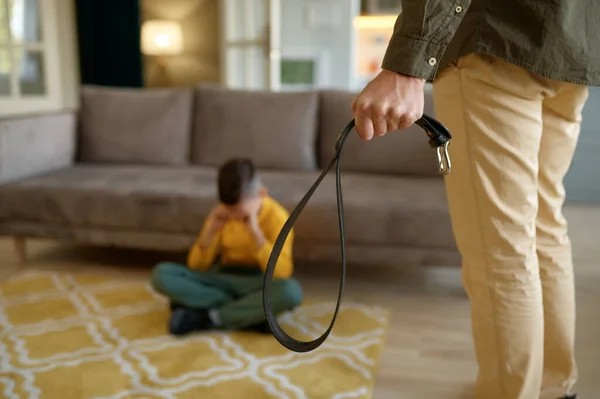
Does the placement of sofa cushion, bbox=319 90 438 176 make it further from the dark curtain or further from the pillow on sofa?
the dark curtain

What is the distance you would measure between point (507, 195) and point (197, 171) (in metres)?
1.76

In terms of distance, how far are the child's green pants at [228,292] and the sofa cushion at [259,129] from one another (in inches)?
32.9

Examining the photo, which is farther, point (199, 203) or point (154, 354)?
point (199, 203)

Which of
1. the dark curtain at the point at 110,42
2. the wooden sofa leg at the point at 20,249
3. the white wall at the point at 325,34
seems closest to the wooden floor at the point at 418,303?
the wooden sofa leg at the point at 20,249

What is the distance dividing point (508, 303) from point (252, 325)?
35.8 inches

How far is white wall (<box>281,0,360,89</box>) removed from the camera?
4828mm

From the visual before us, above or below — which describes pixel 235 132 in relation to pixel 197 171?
above

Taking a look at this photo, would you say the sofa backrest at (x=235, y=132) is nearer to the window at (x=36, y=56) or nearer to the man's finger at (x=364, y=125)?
the window at (x=36, y=56)

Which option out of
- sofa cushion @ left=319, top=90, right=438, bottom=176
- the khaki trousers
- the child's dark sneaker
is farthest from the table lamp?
the khaki trousers

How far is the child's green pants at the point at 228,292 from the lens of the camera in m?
1.72

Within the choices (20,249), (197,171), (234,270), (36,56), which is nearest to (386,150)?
(197,171)

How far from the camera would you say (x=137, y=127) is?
2.74 metres

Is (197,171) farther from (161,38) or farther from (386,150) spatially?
(161,38)

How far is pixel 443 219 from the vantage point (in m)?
1.96
